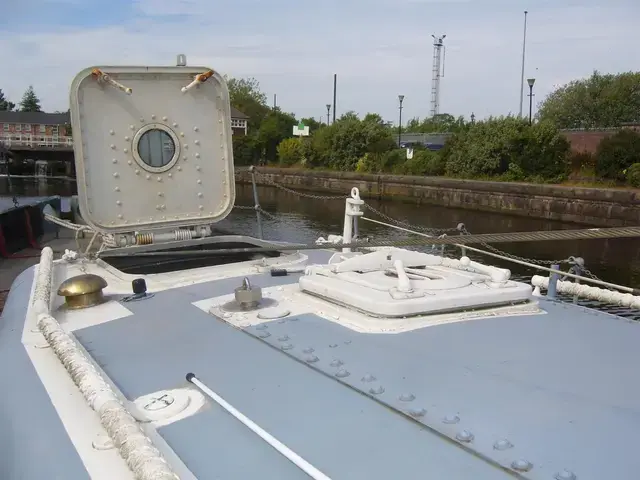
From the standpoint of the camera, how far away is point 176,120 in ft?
17.8

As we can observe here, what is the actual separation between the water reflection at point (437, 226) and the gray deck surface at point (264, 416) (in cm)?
836

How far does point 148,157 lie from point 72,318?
2.04 m

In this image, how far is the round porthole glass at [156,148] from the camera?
5293 mm

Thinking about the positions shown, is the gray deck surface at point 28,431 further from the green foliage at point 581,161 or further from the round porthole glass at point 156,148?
the green foliage at point 581,161

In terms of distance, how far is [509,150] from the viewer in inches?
1095

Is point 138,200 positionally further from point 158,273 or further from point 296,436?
point 296,436

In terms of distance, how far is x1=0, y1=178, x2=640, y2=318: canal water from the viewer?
15242 millimetres

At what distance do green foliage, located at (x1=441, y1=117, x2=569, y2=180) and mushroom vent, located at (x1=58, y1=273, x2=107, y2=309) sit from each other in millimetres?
25733

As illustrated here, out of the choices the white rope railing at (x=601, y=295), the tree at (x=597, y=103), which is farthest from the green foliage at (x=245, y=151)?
the white rope railing at (x=601, y=295)

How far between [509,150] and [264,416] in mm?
27833

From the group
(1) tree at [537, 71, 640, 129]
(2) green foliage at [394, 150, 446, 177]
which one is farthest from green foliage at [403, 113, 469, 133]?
(2) green foliage at [394, 150, 446, 177]

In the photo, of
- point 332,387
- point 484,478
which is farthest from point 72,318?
point 484,478

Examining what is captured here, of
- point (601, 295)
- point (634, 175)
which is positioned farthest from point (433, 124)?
point (601, 295)

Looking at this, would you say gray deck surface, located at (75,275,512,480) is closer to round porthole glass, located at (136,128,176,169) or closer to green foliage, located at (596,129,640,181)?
round porthole glass, located at (136,128,176,169)
